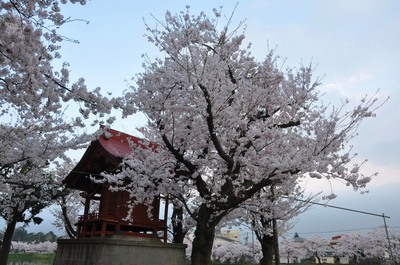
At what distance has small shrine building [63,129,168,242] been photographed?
11.0 meters

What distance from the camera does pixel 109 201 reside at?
11148mm

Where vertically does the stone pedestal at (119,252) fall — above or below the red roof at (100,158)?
below

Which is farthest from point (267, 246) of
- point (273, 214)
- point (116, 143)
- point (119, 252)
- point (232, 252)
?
point (232, 252)

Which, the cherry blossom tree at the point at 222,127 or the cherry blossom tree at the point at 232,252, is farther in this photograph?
the cherry blossom tree at the point at 232,252

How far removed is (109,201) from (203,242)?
466 cm

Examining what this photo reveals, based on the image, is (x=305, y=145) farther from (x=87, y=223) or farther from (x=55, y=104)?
(x=87, y=223)

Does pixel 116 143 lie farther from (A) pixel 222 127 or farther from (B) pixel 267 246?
(B) pixel 267 246

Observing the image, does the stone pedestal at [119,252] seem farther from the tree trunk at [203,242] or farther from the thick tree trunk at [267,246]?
the thick tree trunk at [267,246]

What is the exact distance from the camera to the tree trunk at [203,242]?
8375 millimetres

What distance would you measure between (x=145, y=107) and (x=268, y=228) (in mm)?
8482

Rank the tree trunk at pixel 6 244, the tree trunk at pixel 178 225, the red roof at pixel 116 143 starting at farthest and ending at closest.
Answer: the tree trunk at pixel 6 244, the tree trunk at pixel 178 225, the red roof at pixel 116 143

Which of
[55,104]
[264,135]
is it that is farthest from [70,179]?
[264,135]

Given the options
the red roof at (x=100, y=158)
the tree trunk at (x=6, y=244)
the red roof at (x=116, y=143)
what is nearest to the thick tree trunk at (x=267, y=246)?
the red roof at (x=100, y=158)

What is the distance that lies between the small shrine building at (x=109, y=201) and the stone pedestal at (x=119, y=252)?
537 millimetres
